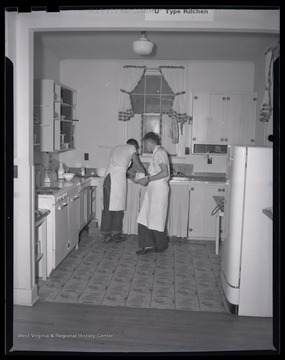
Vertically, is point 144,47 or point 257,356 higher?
point 144,47

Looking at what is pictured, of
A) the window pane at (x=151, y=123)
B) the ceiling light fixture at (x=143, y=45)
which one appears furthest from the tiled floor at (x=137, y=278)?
the ceiling light fixture at (x=143, y=45)

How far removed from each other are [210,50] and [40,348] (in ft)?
14.0

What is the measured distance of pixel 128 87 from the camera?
6340 millimetres

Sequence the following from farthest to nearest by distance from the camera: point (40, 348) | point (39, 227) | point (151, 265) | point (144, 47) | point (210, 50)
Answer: point (210, 50)
point (151, 265)
point (144, 47)
point (39, 227)
point (40, 348)

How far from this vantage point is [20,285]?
3426 mm

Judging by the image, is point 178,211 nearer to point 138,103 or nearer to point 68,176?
point 68,176

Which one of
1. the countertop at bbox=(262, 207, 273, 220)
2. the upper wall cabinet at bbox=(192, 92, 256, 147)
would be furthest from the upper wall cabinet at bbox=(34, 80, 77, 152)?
the countertop at bbox=(262, 207, 273, 220)

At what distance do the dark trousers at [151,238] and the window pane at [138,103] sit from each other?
2.12 meters

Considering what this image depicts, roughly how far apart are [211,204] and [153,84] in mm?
2092

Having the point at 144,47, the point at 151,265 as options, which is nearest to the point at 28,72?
the point at 144,47

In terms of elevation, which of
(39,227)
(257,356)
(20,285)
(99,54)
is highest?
(99,54)

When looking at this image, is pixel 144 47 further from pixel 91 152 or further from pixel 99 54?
pixel 91 152

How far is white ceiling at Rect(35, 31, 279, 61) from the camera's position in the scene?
4.77m

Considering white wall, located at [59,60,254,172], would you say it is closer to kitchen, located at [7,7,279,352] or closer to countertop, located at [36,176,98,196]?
kitchen, located at [7,7,279,352]
